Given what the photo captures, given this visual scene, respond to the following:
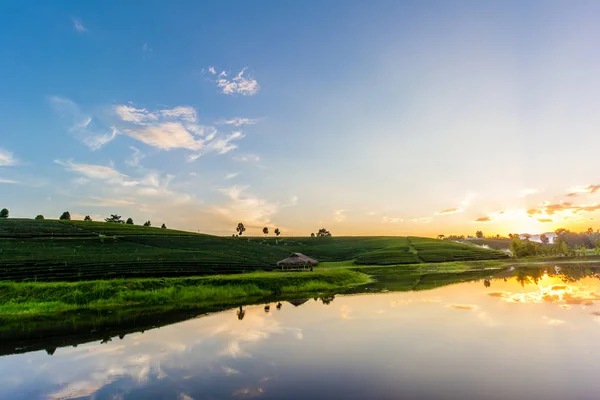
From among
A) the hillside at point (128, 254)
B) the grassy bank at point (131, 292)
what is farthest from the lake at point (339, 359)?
the hillside at point (128, 254)

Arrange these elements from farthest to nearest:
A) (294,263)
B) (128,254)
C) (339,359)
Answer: (294,263) < (128,254) < (339,359)

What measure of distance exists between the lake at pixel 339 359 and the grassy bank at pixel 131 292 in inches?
568

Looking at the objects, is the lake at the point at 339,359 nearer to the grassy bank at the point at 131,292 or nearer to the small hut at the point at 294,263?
the grassy bank at the point at 131,292

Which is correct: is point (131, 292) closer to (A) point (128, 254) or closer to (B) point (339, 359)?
(A) point (128, 254)

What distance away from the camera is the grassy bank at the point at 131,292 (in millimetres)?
41562

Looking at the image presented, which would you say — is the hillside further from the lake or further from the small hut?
the lake

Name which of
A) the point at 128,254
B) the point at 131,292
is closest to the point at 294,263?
the point at 128,254

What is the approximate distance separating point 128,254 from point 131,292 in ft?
75.4

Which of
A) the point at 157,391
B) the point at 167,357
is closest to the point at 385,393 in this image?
the point at 157,391

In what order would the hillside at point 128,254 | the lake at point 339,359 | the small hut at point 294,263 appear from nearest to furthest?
the lake at point 339,359, the hillside at point 128,254, the small hut at point 294,263

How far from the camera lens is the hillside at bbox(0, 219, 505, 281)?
54.3m

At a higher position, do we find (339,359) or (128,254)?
(128,254)

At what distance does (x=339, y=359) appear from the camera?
71.6 ft

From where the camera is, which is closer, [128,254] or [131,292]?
[131,292]
